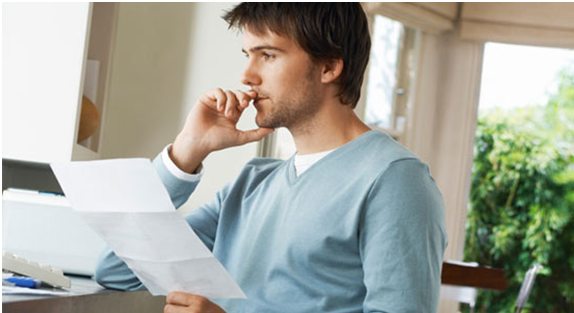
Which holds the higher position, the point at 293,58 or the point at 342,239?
the point at 293,58

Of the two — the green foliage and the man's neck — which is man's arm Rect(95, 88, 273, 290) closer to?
the man's neck

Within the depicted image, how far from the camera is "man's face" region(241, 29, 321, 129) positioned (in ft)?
5.01

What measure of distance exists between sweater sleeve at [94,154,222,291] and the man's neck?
0.23 meters

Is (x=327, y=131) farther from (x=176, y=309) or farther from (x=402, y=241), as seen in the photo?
(x=176, y=309)

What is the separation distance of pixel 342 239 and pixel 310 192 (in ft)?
0.48

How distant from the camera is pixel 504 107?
24.8 ft

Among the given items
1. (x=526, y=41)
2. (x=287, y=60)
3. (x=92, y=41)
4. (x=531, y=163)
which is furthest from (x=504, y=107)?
(x=287, y=60)

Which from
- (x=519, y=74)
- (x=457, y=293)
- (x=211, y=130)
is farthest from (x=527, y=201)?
(x=211, y=130)

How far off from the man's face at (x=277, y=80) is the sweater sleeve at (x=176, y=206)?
0.20 m

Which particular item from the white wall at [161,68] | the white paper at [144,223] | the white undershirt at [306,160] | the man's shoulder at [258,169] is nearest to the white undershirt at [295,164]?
the white undershirt at [306,160]

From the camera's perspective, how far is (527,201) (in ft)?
24.2

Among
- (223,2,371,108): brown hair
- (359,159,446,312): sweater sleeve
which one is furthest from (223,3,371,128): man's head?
(359,159,446,312): sweater sleeve

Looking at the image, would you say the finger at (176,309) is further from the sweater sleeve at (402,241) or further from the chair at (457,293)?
the chair at (457,293)

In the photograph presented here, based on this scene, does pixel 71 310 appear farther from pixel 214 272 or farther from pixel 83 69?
pixel 83 69
